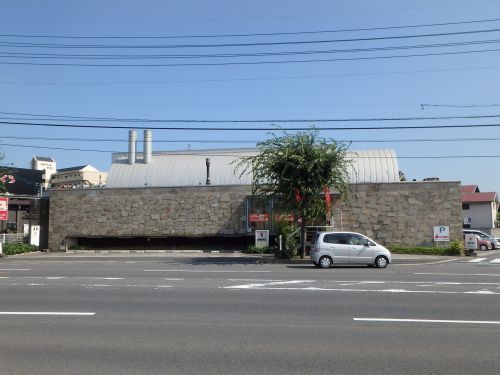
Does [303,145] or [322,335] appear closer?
[322,335]

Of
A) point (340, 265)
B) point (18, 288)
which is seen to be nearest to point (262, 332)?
point (18, 288)

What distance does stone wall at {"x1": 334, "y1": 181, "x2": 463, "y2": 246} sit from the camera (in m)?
29.7

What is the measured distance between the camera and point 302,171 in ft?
79.2

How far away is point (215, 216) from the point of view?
107ft

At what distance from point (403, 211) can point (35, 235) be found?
24295 millimetres

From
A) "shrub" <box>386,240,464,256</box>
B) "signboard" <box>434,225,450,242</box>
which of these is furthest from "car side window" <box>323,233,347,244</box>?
"signboard" <box>434,225,450,242</box>

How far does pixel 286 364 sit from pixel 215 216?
86.7 ft

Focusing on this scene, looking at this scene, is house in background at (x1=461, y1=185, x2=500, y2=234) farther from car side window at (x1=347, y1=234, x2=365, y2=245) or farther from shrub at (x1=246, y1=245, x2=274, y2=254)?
car side window at (x1=347, y1=234, x2=365, y2=245)

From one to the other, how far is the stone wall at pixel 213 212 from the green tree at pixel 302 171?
627 centimetres

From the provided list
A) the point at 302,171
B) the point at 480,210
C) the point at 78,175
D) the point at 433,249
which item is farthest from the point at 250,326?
the point at 78,175

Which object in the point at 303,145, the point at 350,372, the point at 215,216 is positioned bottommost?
the point at 350,372

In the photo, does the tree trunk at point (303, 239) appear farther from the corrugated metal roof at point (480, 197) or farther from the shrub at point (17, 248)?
the corrugated metal roof at point (480, 197)

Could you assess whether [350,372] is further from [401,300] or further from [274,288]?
[274,288]

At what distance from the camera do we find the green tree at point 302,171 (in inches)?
945
